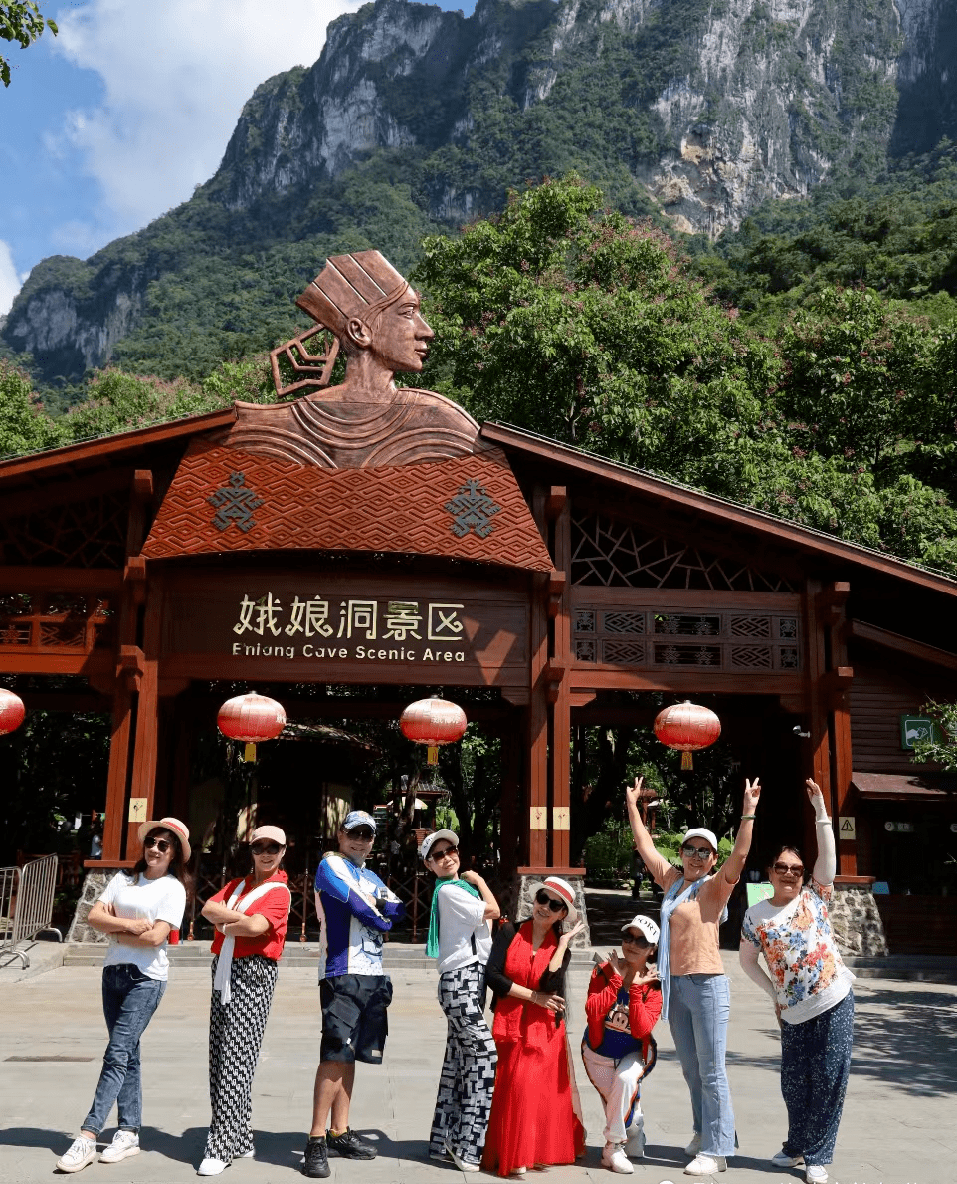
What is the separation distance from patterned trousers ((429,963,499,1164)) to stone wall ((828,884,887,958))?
9.48m

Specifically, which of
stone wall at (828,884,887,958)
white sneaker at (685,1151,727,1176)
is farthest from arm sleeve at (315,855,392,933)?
stone wall at (828,884,887,958)

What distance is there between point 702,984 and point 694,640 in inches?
359

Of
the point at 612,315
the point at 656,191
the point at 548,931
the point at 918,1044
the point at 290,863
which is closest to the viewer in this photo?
the point at 548,931

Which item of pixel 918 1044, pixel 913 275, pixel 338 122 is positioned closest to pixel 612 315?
pixel 918 1044

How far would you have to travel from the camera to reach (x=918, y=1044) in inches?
367

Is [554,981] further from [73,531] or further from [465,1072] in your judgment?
[73,531]

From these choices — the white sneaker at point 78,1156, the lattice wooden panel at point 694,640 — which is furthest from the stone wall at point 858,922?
the white sneaker at point 78,1156

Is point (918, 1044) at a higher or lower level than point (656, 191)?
lower

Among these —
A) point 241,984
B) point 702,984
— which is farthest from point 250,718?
point 702,984

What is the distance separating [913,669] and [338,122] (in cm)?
10587

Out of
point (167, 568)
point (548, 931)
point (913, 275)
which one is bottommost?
point (548, 931)

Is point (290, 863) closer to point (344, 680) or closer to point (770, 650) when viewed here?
point (344, 680)

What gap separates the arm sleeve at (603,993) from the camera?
5.61m

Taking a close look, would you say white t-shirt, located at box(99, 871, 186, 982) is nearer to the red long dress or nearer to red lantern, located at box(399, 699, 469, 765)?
the red long dress
